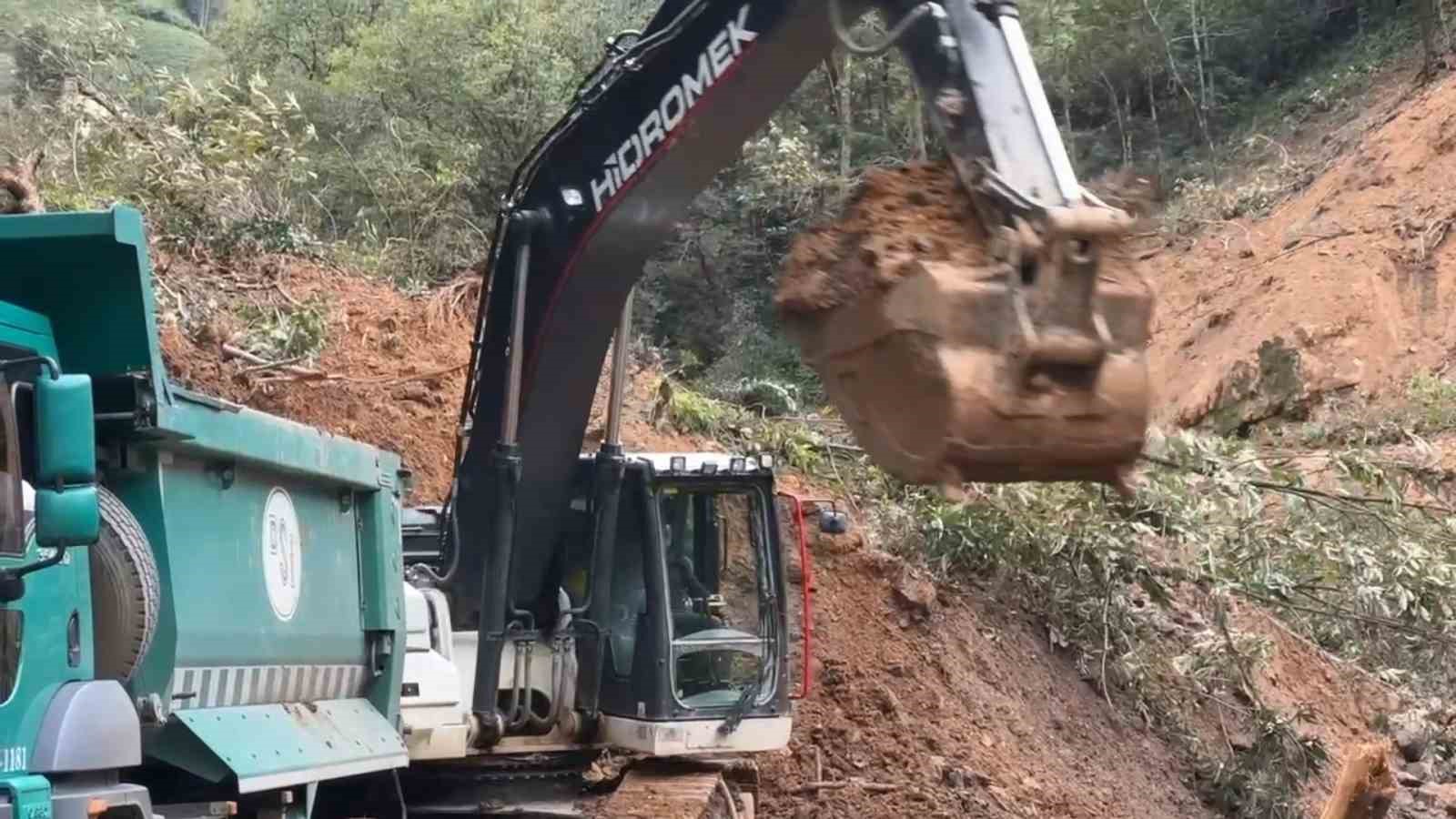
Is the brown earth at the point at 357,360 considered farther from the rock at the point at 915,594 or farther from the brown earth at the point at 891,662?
the rock at the point at 915,594

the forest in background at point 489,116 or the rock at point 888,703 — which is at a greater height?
the forest in background at point 489,116

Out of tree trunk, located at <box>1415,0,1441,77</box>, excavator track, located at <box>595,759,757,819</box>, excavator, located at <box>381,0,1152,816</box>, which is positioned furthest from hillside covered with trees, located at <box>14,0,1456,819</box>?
tree trunk, located at <box>1415,0,1441,77</box>

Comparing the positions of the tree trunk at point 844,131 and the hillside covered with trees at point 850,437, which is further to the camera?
the tree trunk at point 844,131

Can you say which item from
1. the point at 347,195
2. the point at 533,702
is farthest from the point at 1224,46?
the point at 533,702

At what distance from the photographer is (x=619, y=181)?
24.7 feet

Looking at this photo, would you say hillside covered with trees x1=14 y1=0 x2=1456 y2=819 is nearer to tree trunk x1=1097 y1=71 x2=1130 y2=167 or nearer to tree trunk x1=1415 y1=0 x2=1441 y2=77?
tree trunk x1=1415 y1=0 x2=1441 y2=77

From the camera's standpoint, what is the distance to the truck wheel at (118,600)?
496 centimetres

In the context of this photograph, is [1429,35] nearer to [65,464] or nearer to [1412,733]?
[1412,733]

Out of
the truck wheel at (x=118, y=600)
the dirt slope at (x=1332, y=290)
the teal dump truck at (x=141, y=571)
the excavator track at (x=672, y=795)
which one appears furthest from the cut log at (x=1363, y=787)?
the dirt slope at (x=1332, y=290)

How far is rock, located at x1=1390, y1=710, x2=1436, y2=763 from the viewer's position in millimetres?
12711

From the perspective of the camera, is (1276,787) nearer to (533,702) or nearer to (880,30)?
(533,702)

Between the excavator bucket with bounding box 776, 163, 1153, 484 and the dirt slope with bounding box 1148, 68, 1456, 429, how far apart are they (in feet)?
58.1

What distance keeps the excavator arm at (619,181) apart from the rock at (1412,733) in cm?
706

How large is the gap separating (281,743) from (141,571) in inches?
39.4
